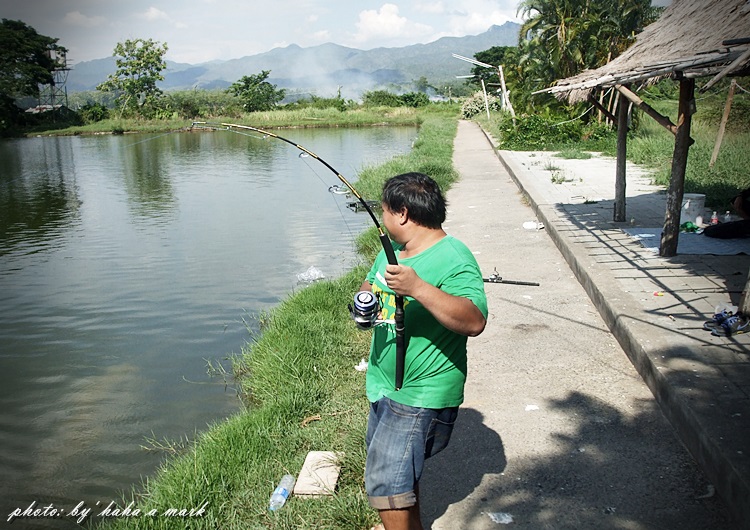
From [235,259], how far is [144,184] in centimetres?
1079

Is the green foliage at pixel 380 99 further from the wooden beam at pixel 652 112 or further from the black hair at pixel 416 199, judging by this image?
the black hair at pixel 416 199

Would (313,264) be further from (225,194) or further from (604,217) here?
(225,194)

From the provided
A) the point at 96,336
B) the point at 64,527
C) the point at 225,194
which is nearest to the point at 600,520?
the point at 64,527

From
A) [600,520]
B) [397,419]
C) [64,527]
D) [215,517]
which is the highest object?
[397,419]

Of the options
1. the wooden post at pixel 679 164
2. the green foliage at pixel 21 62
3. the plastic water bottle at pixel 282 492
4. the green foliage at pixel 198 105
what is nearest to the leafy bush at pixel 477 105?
the green foliage at pixel 198 105

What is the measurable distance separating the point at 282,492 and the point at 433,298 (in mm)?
1629

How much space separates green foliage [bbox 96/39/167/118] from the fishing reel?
57.5 metres

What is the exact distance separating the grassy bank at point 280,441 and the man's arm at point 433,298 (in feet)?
3.98

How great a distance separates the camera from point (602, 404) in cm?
423

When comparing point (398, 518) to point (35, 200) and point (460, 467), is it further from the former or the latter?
point (35, 200)

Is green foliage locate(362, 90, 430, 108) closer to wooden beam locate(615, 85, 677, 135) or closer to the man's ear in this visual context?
wooden beam locate(615, 85, 677, 135)

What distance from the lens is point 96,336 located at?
7.50m

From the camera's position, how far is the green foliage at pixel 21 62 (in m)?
48.4

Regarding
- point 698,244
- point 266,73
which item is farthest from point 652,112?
point 266,73
